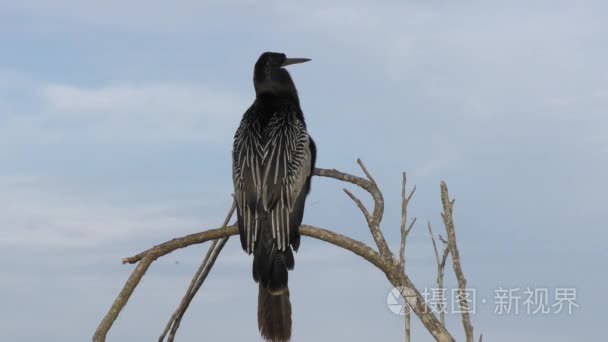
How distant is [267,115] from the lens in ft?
26.9

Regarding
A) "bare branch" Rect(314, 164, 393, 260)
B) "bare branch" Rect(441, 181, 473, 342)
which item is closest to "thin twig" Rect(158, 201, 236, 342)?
"bare branch" Rect(314, 164, 393, 260)

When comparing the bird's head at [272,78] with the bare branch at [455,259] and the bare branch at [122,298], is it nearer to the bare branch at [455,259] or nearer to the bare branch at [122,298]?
the bare branch at [122,298]

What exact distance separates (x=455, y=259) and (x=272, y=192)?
241cm

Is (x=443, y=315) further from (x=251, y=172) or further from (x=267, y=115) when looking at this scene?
(x=267, y=115)

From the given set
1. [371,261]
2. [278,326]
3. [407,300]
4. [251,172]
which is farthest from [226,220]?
[407,300]

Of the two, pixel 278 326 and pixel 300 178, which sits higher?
pixel 300 178

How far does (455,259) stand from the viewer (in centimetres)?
534

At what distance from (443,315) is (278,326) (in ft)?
5.36

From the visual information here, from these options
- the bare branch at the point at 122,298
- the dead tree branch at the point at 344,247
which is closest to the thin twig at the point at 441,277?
the dead tree branch at the point at 344,247

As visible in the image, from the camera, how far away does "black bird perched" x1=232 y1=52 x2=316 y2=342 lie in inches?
→ 276

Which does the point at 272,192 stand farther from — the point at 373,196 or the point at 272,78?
the point at 272,78

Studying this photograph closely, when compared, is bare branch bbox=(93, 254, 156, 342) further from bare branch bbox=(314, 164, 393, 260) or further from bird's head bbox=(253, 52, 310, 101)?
bird's head bbox=(253, 52, 310, 101)

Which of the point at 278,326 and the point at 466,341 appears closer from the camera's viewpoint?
the point at 466,341

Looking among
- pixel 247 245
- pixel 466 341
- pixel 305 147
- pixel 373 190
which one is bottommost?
pixel 466 341
